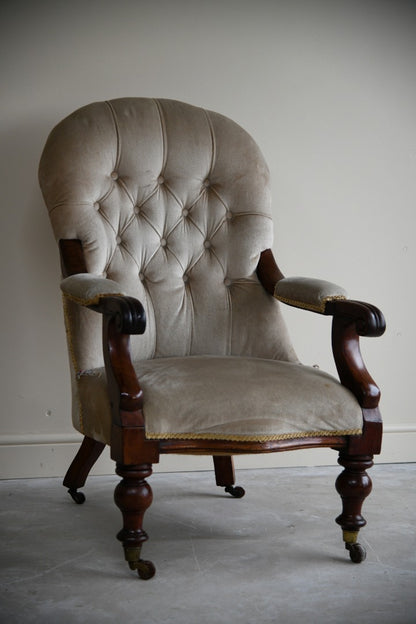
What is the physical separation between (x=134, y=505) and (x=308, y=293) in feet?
2.06

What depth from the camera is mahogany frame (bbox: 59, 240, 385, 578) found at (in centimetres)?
141

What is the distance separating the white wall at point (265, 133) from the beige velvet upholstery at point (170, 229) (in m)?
0.37

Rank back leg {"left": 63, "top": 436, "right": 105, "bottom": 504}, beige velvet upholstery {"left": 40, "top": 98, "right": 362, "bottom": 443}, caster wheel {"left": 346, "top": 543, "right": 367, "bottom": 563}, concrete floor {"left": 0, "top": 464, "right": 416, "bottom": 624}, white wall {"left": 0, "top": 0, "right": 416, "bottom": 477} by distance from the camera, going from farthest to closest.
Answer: white wall {"left": 0, "top": 0, "right": 416, "bottom": 477} → back leg {"left": 63, "top": 436, "right": 105, "bottom": 504} → beige velvet upholstery {"left": 40, "top": 98, "right": 362, "bottom": 443} → caster wheel {"left": 346, "top": 543, "right": 367, "bottom": 563} → concrete floor {"left": 0, "top": 464, "right": 416, "bottom": 624}

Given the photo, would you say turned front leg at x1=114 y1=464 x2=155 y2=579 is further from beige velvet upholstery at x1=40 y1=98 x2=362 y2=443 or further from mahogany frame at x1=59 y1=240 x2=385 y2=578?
beige velvet upholstery at x1=40 y1=98 x2=362 y2=443

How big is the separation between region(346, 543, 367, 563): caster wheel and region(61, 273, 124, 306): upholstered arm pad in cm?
77

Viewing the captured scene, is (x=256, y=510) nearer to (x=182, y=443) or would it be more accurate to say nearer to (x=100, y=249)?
(x=182, y=443)

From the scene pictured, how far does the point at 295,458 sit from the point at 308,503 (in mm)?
407

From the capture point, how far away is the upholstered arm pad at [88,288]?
1502 mm

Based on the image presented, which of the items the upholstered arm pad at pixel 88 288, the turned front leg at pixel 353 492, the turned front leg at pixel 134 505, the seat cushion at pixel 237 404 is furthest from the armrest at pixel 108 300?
the turned front leg at pixel 353 492

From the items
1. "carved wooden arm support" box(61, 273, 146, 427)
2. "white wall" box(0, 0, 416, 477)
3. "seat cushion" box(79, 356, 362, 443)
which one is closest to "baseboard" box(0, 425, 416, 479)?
"white wall" box(0, 0, 416, 477)

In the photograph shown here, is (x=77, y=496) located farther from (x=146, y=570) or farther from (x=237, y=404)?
(x=237, y=404)

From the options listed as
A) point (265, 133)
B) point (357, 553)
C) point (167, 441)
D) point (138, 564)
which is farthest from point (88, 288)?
point (265, 133)

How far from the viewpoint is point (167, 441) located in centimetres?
143

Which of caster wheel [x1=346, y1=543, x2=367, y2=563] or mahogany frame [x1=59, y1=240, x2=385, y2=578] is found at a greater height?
mahogany frame [x1=59, y1=240, x2=385, y2=578]
